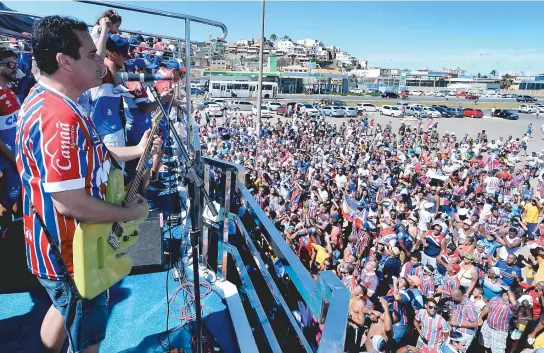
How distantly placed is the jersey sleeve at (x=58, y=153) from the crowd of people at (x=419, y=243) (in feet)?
14.2

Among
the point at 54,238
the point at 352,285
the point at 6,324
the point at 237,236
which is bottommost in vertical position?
the point at 352,285

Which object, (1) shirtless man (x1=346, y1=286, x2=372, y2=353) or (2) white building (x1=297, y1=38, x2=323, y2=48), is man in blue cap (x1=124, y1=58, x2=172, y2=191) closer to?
(1) shirtless man (x1=346, y1=286, x2=372, y2=353)

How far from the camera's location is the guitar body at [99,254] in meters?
1.50

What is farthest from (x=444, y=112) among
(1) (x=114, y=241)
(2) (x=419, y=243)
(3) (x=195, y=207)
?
(1) (x=114, y=241)

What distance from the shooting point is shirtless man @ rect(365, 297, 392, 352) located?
469 cm

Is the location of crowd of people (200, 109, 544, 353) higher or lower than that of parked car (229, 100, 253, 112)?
lower

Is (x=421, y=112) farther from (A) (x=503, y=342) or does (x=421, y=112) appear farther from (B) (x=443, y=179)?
(A) (x=503, y=342)

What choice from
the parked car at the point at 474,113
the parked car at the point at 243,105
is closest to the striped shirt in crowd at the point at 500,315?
the parked car at the point at 243,105

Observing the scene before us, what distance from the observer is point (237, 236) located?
8.87ft

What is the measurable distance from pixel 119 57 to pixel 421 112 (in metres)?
41.7

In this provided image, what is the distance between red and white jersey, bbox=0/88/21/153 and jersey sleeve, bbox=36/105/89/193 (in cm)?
195

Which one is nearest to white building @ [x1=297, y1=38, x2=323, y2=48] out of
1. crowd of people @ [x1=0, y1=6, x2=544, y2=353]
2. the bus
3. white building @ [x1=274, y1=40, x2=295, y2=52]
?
white building @ [x1=274, y1=40, x2=295, y2=52]

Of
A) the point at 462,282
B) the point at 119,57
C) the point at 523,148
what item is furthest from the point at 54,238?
the point at 523,148

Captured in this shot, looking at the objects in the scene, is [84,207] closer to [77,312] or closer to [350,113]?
[77,312]
